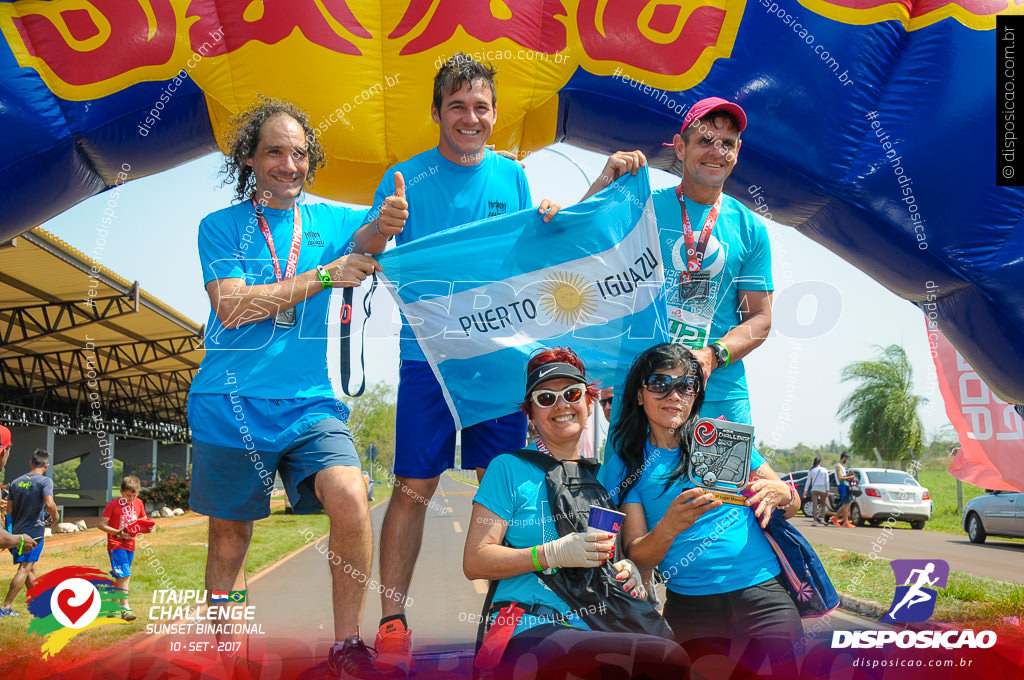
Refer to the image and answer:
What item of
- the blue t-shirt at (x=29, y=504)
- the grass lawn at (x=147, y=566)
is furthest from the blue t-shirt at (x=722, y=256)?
the blue t-shirt at (x=29, y=504)

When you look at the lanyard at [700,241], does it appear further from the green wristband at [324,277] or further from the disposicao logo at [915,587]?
the disposicao logo at [915,587]

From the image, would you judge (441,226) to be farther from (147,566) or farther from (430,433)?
(147,566)

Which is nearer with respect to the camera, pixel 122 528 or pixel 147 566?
pixel 122 528

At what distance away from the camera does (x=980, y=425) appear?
6574 millimetres

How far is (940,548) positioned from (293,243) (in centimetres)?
1050

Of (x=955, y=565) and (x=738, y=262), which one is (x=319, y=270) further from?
(x=955, y=565)

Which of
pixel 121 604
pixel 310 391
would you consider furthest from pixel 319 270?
pixel 121 604

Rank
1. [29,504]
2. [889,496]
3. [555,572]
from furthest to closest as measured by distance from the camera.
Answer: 1. [889,496]
2. [29,504]
3. [555,572]

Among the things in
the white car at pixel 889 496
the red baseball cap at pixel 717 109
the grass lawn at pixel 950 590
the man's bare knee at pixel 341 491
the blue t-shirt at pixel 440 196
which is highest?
the red baseball cap at pixel 717 109

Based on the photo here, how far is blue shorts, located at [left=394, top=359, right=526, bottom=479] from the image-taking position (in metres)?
3.27

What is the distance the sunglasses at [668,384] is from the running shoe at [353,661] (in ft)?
4.47

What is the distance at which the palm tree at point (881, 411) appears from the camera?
46.0ft

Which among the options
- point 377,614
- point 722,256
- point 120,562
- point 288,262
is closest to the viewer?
point 288,262

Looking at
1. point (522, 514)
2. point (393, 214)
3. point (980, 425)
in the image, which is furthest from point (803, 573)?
point (980, 425)
